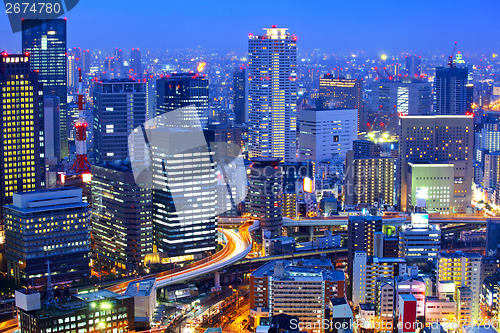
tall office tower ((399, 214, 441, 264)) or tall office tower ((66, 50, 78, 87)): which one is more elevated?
tall office tower ((66, 50, 78, 87))

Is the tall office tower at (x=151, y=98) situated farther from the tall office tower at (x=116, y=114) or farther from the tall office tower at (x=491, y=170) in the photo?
the tall office tower at (x=491, y=170)

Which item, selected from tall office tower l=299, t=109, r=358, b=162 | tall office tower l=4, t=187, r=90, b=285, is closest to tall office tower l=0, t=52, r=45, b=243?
tall office tower l=4, t=187, r=90, b=285

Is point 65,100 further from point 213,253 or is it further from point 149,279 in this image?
point 149,279

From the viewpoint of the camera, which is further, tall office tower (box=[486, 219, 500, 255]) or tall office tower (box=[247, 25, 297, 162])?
tall office tower (box=[247, 25, 297, 162])

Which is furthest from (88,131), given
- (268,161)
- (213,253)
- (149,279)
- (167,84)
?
(149,279)

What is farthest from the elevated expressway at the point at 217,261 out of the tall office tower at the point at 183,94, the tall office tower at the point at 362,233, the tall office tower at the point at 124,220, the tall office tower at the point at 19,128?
the tall office tower at the point at 183,94

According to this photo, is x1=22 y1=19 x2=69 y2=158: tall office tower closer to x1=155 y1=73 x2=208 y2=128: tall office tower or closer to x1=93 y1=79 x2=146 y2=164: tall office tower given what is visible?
x1=155 y1=73 x2=208 y2=128: tall office tower

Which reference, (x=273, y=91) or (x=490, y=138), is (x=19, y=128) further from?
(x=490, y=138)

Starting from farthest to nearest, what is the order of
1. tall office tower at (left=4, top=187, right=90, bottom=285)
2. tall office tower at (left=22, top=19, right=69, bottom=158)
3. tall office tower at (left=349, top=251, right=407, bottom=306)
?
tall office tower at (left=22, top=19, right=69, bottom=158)
tall office tower at (left=4, top=187, right=90, bottom=285)
tall office tower at (left=349, top=251, right=407, bottom=306)
